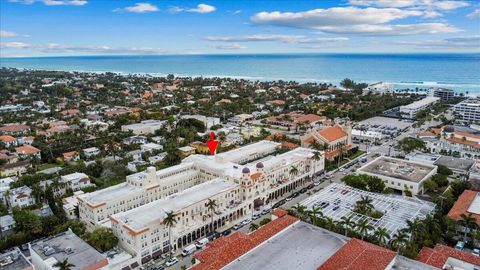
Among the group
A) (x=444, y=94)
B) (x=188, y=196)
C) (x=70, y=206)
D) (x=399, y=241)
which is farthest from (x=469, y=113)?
(x=70, y=206)

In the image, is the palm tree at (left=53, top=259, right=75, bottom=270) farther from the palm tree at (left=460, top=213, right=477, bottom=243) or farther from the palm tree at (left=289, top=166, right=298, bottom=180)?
the palm tree at (left=460, top=213, right=477, bottom=243)

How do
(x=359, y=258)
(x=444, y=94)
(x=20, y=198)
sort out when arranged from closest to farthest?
(x=359, y=258) → (x=20, y=198) → (x=444, y=94)

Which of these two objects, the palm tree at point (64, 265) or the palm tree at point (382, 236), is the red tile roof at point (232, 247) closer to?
the palm tree at point (382, 236)

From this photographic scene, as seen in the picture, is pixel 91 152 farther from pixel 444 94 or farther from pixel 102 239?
pixel 444 94

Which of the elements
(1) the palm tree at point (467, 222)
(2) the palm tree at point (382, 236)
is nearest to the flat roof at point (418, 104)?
(1) the palm tree at point (467, 222)

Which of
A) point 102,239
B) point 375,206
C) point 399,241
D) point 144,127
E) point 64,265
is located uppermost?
point 144,127

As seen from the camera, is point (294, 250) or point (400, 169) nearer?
point (294, 250)

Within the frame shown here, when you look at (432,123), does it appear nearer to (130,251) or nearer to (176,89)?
(130,251)

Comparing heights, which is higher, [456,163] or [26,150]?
[456,163]
